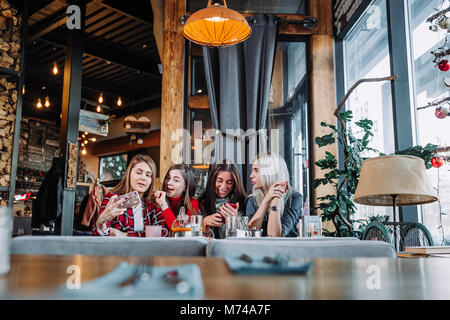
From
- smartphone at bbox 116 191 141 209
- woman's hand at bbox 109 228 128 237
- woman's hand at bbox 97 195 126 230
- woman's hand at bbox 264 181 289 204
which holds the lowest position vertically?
woman's hand at bbox 109 228 128 237

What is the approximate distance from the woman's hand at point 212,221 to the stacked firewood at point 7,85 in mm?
3086

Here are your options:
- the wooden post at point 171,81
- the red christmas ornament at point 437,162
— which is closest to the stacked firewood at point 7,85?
the wooden post at point 171,81

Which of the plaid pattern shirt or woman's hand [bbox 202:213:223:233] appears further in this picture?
woman's hand [bbox 202:213:223:233]

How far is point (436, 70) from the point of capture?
308cm

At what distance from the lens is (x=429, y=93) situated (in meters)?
3.21

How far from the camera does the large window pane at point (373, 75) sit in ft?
12.7

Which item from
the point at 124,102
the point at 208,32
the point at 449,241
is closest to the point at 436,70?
the point at 449,241

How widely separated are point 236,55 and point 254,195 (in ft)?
6.73

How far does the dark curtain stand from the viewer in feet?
16.7

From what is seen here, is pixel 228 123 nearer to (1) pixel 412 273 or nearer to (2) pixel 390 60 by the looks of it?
(2) pixel 390 60

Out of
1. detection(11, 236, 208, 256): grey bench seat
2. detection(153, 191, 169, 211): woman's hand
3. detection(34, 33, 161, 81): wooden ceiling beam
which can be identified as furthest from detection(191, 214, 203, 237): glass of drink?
detection(34, 33, 161, 81): wooden ceiling beam

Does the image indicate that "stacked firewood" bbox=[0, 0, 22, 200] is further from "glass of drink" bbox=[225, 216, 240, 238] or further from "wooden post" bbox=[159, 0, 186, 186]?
"glass of drink" bbox=[225, 216, 240, 238]

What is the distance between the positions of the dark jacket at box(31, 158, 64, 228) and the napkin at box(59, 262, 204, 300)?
439cm

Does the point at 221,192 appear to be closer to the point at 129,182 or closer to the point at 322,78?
the point at 129,182
